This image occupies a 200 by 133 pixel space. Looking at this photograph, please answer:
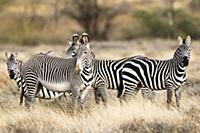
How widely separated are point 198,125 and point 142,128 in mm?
928

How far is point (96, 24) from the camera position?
53406mm

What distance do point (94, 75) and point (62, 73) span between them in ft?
2.64

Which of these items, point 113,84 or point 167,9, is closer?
point 113,84

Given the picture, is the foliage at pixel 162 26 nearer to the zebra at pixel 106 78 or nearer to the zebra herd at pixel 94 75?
the zebra at pixel 106 78

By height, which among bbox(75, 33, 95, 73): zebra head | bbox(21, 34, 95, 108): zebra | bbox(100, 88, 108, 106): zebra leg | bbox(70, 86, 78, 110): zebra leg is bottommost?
bbox(100, 88, 108, 106): zebra leg

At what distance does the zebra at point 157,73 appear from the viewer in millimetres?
13469

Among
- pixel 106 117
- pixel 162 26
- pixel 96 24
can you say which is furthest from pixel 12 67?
pixel 162 26

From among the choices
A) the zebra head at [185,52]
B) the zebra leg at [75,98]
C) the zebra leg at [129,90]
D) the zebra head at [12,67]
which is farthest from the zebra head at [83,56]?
the zebra head at [185,52]

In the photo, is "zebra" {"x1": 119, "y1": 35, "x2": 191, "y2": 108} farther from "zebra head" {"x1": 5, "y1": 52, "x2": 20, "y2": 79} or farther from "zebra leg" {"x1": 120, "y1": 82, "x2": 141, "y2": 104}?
"zebra head" {"x1": 5, "y1": 52, "x2": 20, "y2": 79}

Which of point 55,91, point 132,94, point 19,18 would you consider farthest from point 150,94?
point 19,18

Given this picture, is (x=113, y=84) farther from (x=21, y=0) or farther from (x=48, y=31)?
(x=21, y=0)

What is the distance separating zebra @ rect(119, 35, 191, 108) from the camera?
13.5m

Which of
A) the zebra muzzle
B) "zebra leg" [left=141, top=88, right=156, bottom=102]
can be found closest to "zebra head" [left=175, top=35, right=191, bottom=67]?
"zebra leg" [left=141, top=88, right=156, bottom=102]

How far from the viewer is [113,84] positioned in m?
14.2
